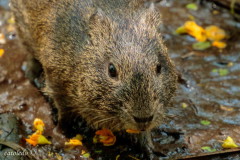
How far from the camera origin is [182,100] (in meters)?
7.84

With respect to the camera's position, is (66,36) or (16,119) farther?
(16,119)

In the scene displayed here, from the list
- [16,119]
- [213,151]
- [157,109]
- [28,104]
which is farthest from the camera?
[28,104]

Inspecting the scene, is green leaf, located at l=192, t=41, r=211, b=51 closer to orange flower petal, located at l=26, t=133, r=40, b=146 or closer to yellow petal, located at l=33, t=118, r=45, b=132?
yellow petal, located at l=33, t=118, r=45, b=132

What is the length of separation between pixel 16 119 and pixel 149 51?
2539mm

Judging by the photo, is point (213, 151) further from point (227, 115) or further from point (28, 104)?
point (28, 104)

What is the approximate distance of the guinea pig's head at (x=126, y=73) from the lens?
5.50m

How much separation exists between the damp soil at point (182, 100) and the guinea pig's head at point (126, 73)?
88 centimetres

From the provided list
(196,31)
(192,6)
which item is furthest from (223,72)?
(192,6)

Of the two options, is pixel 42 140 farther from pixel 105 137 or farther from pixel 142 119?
pixel 142 119

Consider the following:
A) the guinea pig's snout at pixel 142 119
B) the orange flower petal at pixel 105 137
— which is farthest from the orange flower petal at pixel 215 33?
the guinea pig's snout at pixel 142 119

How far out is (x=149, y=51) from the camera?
5824 mm

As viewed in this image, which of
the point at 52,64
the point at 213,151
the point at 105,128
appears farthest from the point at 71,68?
the point at 213,151

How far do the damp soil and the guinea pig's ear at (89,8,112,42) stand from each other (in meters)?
1.69

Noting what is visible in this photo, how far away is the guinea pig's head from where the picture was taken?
5.50 metres
